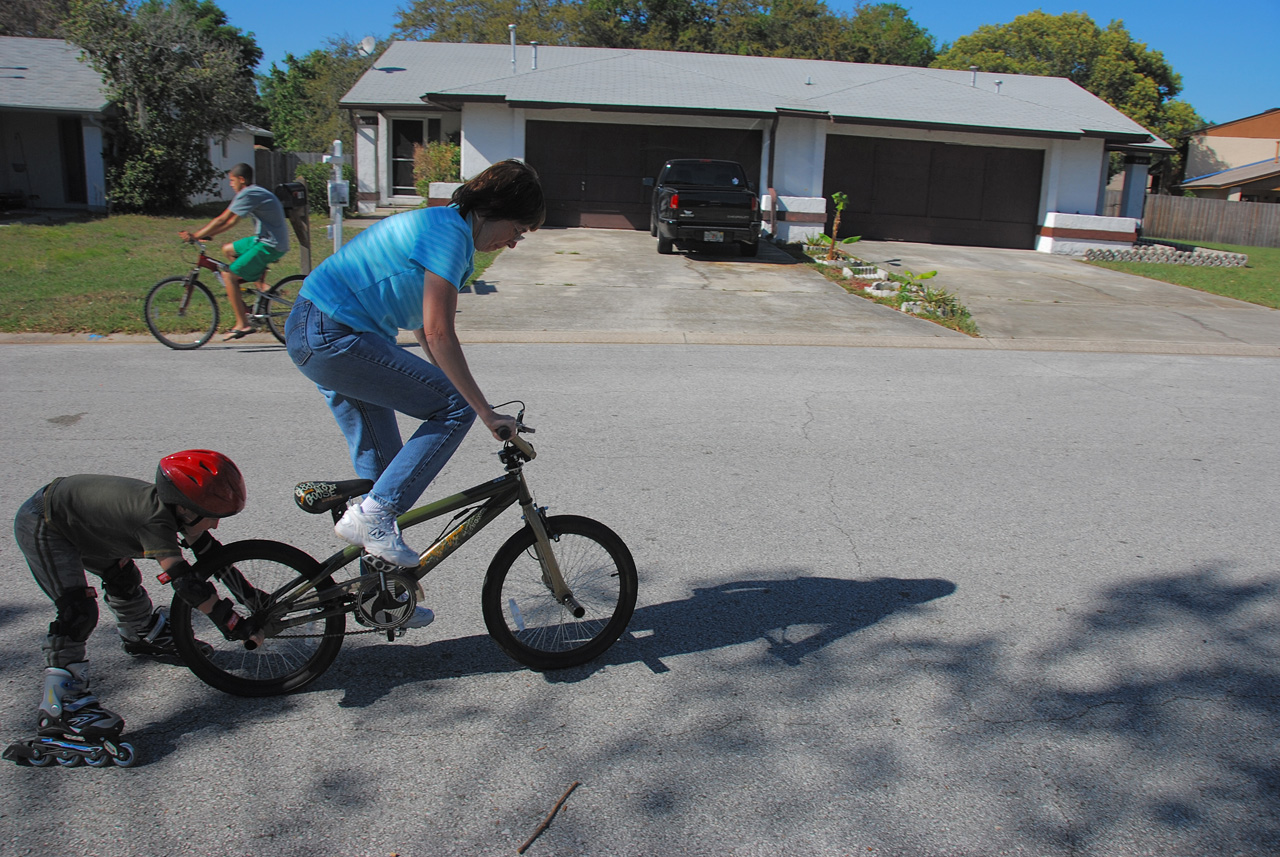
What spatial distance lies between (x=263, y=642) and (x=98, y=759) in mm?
618

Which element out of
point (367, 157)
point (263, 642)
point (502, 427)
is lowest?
point (263, 642)

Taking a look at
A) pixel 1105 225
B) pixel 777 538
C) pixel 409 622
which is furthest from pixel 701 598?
pixel 1105 225

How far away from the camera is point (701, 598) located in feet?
13.6

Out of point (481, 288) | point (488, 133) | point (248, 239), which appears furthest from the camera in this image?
point (488, 133)

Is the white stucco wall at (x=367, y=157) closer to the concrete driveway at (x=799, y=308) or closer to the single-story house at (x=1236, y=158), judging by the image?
the concrete driveway at (x=799, y=308)

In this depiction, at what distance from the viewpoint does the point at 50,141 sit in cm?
2494

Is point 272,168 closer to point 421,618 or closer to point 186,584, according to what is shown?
point 421,618

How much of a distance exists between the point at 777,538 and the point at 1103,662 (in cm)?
163

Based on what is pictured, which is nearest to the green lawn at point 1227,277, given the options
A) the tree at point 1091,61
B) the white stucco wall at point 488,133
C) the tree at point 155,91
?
the white stucco wall at point 488,133

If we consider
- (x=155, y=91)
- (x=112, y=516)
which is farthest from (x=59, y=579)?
(x=155, y=91)

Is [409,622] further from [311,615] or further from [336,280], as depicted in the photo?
[336,280]

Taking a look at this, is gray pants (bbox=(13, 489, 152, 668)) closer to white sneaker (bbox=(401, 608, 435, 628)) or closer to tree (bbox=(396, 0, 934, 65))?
white sneaker (bbox=(401, 608, 435, 628))

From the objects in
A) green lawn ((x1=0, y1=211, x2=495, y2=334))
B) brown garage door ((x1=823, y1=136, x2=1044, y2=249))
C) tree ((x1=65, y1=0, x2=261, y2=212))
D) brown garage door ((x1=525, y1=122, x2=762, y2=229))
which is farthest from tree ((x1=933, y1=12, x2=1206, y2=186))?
green lawn ((x1=0, y1=211, x2=495, y2=334))

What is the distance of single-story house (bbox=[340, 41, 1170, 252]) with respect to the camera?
22078mm
